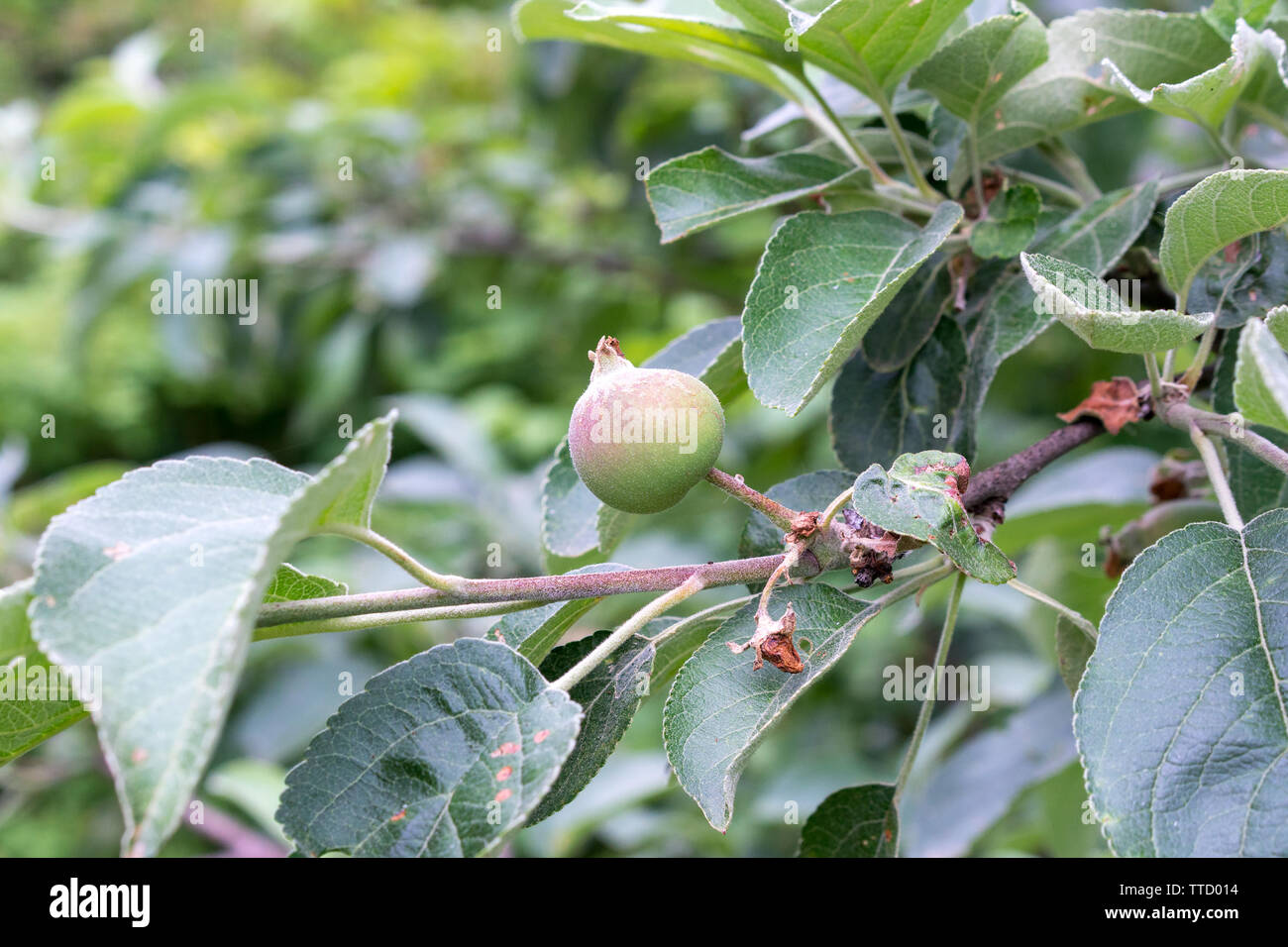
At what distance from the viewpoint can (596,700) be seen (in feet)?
2.17

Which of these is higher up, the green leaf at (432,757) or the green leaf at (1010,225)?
the green leaf at (1010,225)

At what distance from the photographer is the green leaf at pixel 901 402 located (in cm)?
81

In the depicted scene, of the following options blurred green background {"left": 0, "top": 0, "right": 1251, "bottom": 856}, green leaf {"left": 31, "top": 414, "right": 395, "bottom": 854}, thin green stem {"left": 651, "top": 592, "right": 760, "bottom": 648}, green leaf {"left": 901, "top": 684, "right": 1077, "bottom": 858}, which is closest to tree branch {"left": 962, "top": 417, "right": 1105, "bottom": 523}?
thin green stem {"left": 651, "top": 592, "right": 760, "bottom": 648}

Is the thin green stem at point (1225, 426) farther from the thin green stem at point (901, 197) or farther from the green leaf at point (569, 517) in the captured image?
the green leaf at point (569, 517)

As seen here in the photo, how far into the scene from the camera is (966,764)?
1306 millimetres

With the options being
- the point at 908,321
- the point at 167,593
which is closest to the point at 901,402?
the point at 908,321

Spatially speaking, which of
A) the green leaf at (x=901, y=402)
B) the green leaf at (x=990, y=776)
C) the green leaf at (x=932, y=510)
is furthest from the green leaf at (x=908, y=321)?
the green leaf at (x=990, y=776)

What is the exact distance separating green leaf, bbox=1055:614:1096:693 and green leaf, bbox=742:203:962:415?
0.27 metres

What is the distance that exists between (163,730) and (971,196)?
0.70 meters

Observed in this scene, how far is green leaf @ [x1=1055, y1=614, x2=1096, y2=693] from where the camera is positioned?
761mm

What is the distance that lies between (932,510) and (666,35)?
0.47 meters

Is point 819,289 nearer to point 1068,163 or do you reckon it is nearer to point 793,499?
point 793,499

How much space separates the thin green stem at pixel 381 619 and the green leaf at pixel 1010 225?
0.41 m
